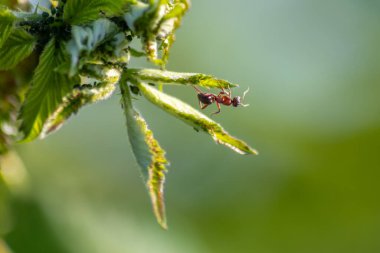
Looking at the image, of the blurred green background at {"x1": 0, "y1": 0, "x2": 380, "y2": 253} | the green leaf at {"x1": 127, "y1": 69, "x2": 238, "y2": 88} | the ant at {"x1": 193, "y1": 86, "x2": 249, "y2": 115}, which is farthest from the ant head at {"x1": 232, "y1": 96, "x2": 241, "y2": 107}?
the blurred green background at {"x1": 0, "y1": 0, "x2": 380, "y2": 253}

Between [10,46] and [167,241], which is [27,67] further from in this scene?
[167,241]

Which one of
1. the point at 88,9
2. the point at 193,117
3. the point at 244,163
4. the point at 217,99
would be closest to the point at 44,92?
the point at 88,9

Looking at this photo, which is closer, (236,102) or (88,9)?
(88,9)

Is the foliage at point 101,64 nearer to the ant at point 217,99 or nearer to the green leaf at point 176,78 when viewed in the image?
the green leaf at point 176,78

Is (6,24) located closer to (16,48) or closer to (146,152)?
(16,48)

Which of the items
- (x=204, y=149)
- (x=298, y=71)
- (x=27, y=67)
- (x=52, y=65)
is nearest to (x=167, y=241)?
(x=204, y=149)

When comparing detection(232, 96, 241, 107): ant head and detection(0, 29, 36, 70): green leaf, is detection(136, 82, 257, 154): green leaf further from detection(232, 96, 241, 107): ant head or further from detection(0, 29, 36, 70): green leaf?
detection(232, 96, 241, 107): ant head

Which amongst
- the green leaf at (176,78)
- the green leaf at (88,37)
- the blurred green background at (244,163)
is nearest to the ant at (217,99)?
the green leaf at (176,78)
